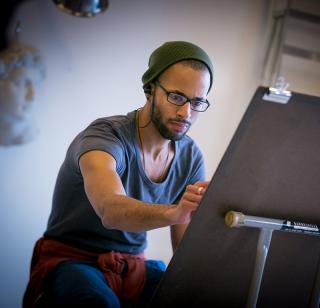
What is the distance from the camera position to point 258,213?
2.74ft

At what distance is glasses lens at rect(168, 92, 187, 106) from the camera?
1.21m

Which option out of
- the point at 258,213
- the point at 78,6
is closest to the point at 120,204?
the point at 258,213

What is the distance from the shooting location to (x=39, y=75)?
1.85 metres

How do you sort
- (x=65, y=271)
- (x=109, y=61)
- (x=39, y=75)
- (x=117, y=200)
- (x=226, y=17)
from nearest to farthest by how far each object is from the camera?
(x=117, y=200), (x=65, y=271), (x=39, y=75), (x=109, y=61), (x=226, y=17)

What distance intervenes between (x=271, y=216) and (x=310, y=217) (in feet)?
0.29

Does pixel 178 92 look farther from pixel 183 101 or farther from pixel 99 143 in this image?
pixel 99 143

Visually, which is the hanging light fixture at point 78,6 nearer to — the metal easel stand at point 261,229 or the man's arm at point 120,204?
the man's arm at point 120,204

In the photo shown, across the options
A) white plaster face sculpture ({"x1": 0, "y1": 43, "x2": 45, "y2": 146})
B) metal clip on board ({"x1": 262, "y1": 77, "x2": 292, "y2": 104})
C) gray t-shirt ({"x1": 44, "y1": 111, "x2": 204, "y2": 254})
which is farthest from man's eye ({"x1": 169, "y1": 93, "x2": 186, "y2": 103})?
white plaster face sculpture ({"x1": 0, "y1": 43, "x2": 45, "y2": 146})

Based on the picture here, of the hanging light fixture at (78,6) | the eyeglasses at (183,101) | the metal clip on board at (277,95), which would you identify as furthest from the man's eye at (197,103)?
the hanging light fixture at (78,6)

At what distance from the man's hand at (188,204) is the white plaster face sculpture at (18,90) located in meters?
1.18

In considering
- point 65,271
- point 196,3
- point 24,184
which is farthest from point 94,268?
point 196,3

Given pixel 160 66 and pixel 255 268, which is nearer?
pixel 255 268

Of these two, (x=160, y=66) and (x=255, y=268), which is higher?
(x=160, y=66)

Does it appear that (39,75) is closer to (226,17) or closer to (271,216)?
(226,17)
